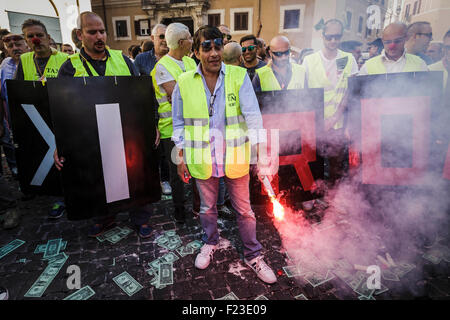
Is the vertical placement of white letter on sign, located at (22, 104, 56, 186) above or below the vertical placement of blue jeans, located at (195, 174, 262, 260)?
above

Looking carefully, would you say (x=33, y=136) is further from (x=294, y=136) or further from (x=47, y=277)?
(x=294, y=136)

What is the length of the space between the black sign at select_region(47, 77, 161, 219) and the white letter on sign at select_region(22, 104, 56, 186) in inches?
31.5

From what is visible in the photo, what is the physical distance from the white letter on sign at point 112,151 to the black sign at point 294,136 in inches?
63.4

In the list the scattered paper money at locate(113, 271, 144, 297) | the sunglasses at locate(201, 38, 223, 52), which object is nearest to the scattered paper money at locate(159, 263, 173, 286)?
the scattered paper money at locate(113, 271, 144, 297)

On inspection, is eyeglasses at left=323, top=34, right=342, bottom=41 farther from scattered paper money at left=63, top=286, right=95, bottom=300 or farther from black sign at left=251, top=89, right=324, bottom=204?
scattered paper money at left=63, top=286, right=95, bottom=300

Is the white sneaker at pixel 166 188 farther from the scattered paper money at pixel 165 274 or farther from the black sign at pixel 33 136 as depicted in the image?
the scattered paper money at pixel 165 274

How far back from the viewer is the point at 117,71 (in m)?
3.05

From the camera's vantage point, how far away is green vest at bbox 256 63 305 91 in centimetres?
344

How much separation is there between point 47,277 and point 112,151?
147 centimetres

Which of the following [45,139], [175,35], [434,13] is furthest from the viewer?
[434,13]

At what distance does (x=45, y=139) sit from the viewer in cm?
333

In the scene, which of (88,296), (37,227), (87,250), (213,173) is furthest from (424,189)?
(37,227)

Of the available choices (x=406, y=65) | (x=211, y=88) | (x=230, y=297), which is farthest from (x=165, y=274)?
(x=406, y=65)
